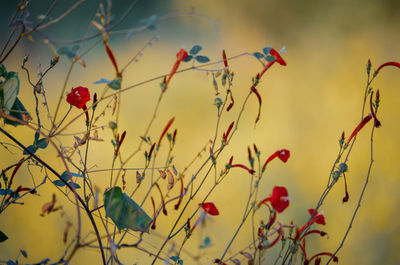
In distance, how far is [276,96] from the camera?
72.3 inches


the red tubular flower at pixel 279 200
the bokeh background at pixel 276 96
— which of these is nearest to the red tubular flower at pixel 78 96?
the red tubular flower at pixel 279 200

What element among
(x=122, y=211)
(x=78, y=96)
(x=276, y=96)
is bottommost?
(x=122, y=211)

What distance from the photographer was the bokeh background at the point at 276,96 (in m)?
1.75

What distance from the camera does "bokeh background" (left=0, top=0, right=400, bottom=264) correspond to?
1.75m

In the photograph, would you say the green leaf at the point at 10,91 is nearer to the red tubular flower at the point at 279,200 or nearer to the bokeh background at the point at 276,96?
the red tubular flower at the point at 279,200

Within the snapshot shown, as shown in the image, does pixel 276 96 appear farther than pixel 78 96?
Yes

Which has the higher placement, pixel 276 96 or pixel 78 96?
pixel 276 96

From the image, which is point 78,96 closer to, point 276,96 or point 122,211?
point 122,211

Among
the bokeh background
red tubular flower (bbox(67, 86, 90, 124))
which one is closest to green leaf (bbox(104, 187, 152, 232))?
red tubular flower (bbox(67, 86, 90, 124))

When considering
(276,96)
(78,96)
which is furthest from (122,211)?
(276,96)

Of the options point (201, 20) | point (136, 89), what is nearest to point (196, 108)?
point (136, 89)

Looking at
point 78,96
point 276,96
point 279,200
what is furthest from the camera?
point 276,96

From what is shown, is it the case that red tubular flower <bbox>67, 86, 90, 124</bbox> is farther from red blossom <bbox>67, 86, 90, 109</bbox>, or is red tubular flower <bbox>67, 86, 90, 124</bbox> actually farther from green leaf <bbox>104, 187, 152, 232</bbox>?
green leaf <bbox>104, 187, 152, 232</bbox>

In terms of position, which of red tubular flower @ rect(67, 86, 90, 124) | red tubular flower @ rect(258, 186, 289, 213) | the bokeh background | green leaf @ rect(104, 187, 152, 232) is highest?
the bokeh background
